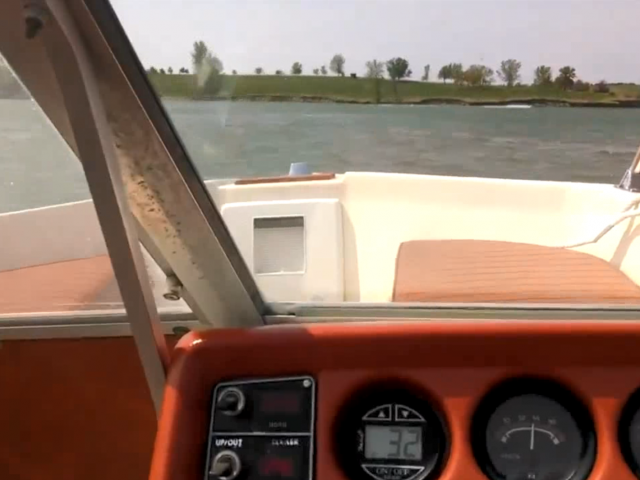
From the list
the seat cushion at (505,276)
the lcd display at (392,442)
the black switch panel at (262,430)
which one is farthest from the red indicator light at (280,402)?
the seat cushion at (505,276)

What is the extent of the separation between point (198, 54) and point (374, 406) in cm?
55

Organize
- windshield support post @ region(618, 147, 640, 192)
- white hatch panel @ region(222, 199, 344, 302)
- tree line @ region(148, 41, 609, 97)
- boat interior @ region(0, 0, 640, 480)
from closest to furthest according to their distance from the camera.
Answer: boat interior @ region(0, 0, 640, 480) → tree line @ region(148, 41, 609, 97) → white hatch panel @ region(222, 199, 344, 302) → windshield support post @ region(618, 147, 640, 192)

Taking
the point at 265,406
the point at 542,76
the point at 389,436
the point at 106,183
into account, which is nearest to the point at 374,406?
the point at 389,436

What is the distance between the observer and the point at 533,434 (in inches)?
42.2

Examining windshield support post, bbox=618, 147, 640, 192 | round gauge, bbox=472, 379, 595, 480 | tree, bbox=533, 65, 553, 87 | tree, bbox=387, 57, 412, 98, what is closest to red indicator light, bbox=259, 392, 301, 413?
round gauge, bbox=472, 379, 595, 480

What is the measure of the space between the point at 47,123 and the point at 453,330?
61 cm

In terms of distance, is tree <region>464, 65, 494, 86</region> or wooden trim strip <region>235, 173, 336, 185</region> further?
wooden trim strip <region>235, 173, 336, 185</region>

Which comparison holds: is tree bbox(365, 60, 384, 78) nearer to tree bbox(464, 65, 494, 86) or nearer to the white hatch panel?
tree bbox(464, 65, 494, 86)

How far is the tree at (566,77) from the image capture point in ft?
4.04

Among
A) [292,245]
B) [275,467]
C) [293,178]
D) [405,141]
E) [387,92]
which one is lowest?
[275,467]

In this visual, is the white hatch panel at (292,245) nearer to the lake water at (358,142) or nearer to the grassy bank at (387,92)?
the lake water at (358,142)

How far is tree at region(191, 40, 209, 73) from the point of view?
101cm

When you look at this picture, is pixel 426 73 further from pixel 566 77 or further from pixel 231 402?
pixel 231 402

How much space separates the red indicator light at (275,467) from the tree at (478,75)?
2.10ft
